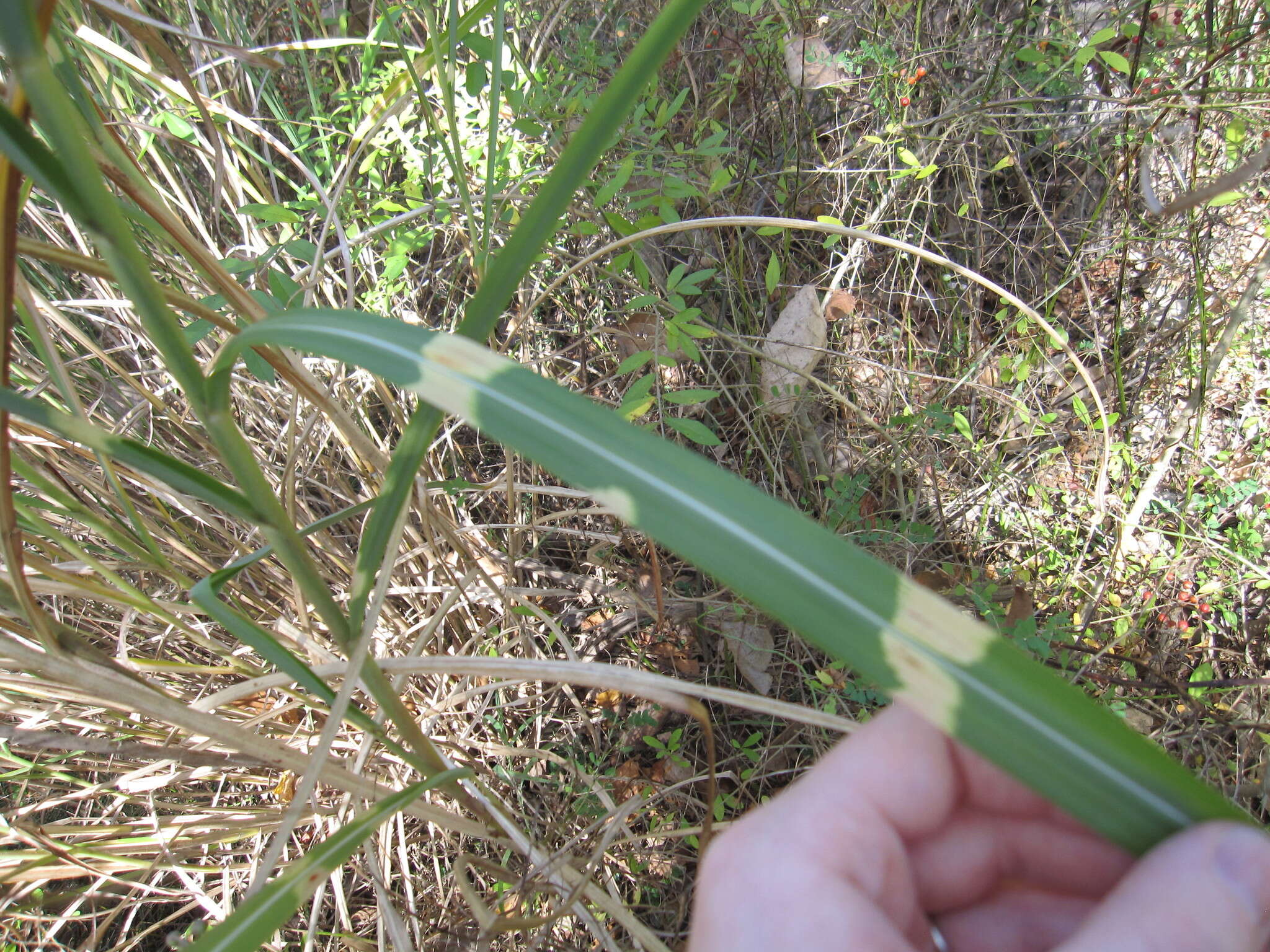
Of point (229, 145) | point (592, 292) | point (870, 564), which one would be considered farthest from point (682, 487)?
point (229, 145)

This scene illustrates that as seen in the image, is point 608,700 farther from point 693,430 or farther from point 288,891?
point 288,891

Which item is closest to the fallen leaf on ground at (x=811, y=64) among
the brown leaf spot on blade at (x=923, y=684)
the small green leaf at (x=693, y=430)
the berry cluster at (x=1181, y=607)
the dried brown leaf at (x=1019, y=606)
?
the small green leaf at (x=693, y=430)

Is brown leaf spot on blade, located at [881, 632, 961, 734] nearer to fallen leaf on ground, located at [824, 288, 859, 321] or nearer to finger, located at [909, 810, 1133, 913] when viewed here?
finger, located at [909, 810, 1133, 913]

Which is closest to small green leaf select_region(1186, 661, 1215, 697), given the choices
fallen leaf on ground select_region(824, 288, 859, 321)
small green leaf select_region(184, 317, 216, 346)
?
fallen leaf on ground select_region(824, 288, 859, 321)

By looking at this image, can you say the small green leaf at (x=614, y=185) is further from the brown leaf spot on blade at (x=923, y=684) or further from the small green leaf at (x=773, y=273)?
the brown leaf spot on blade at (x=923, y=684)

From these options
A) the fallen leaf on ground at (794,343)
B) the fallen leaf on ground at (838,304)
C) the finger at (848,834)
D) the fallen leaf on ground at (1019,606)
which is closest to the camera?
the finger at (848,834)

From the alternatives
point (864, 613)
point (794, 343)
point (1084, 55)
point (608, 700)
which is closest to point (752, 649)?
point (608, 700)
